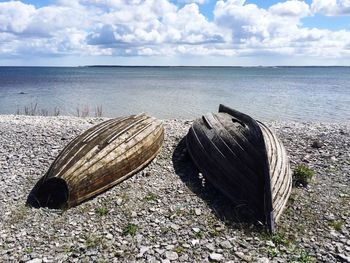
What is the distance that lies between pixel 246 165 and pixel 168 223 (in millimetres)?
2233

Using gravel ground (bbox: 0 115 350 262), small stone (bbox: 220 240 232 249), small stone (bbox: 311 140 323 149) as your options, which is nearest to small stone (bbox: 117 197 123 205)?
gravel ground (bbox: 0 115 350 262)

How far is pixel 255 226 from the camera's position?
7.69 m

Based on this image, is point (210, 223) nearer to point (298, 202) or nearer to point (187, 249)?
point (187, 249)

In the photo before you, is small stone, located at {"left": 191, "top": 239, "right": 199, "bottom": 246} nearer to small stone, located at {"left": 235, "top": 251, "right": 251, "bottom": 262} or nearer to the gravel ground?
the gravel ground

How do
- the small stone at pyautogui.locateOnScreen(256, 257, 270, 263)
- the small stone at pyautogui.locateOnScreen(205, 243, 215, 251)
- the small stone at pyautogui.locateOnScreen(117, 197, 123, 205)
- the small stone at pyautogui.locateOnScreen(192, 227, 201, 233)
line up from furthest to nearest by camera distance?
1. the small stone at pyautogui.locateOnScreen(117, 197, 123, 205)
2. the small stone at pyautogui.locateOnScreen(192, 227, 201, 233)
3. the small stone at pyautogui.locateOnScreen(205, 243, 215, 251)
4. the small stone at pyautogui.locateOnScreen(256, 257, 270, 263)

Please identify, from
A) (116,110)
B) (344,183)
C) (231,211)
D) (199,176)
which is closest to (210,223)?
(231,211)

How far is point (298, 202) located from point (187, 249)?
321cm

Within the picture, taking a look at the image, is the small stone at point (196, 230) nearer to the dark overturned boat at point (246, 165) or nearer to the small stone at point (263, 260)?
the dark overturned boat at point (246, 165)

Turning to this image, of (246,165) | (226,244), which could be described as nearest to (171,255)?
(226,244)

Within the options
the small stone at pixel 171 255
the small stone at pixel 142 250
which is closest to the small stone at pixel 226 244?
the small stone at pixel 171 255

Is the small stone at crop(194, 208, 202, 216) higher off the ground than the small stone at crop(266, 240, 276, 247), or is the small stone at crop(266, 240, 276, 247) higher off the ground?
the small stone at crop(266, 240, 276, 247)

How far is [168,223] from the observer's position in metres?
7.91

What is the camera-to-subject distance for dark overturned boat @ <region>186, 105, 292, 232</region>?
26.7 feet

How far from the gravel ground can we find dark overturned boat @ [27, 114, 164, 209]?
10.1 inches
